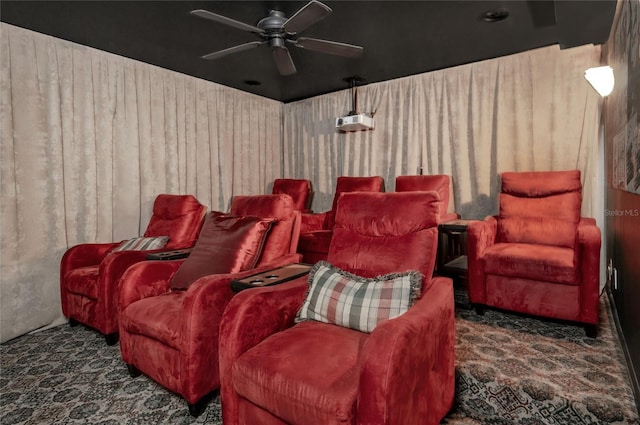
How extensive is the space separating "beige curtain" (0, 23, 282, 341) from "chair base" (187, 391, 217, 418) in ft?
6.64

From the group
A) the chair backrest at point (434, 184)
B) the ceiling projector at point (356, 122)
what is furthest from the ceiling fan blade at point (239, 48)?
the chair backrest at point (434, 184)

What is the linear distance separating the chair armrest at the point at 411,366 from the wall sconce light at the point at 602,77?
2.02 meters

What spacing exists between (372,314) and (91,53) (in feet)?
11.2

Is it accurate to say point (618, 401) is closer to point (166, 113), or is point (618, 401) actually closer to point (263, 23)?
Result: point (263, 23)

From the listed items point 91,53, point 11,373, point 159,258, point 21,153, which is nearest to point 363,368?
point 159,258

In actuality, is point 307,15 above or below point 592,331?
above

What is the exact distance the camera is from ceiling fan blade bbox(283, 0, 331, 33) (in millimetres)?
2037

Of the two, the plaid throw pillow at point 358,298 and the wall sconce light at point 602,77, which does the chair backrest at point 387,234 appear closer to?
the plaid throw pillow at point 358,298

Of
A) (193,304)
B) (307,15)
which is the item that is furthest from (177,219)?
(307,15)

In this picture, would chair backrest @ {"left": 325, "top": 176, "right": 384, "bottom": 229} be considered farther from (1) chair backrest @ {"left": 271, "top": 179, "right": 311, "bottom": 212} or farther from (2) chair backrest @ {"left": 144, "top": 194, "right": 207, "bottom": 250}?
(2) chair backrest @ {"left": 144, "top": 194, "right": 207, "bottom": 250}

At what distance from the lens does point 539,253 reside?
2.50m

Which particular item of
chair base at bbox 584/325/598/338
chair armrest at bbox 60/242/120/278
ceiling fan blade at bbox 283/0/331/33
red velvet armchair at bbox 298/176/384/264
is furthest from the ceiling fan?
chair base at bbox 584/325/598/338

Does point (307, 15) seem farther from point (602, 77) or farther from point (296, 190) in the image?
point (296, 190)

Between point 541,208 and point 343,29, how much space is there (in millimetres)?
2213
